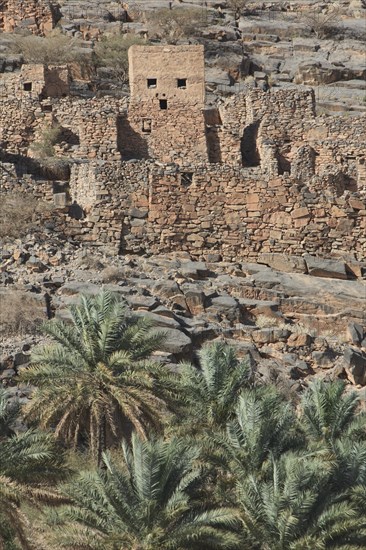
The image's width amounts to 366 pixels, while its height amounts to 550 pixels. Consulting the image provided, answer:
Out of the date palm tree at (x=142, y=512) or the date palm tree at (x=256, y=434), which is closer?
the date palm tree at (x=142, y=512)

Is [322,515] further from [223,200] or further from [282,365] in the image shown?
[223,200]

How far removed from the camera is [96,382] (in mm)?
15539

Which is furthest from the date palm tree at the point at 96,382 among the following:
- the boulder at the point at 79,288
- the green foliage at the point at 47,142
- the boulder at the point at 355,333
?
the green foliage at the point at 47,142

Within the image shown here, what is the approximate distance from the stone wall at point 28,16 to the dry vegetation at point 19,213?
1750cm

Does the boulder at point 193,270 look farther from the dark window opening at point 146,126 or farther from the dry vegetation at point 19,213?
the dark window opening at point 146,126

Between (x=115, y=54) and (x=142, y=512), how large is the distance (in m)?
25.1

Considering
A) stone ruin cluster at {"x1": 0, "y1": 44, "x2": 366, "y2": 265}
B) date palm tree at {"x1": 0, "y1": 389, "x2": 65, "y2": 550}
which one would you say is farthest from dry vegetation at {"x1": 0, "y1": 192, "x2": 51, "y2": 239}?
date palm tree at {"x1": 0, "y1": 389, "x2": 65, "y2": 550}

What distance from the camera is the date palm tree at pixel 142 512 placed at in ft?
44.3

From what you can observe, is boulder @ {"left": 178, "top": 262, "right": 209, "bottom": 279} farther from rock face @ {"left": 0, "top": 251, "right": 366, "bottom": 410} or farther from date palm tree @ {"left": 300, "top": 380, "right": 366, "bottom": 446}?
date palm tree @ {"left": 300, "top": 380, "right": 366, "bottom": 446}

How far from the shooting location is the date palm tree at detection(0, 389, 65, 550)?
13680mm

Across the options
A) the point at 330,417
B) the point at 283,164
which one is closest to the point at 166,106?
the point at 283,164

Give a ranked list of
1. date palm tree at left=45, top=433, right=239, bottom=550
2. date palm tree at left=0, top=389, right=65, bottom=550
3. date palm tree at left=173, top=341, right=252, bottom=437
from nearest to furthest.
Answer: date palm tree at left=45, top=433, right=239, bottom=550 < date palm tree at left=0, top=389, right=65, bottom=550 < date palm tree at left=173, top=341, right=252, bottom=437

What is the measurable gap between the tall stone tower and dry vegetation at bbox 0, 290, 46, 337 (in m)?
10.8

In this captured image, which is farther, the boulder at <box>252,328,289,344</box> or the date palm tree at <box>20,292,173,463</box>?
the boulder at <box>252,328,289,344</box>
